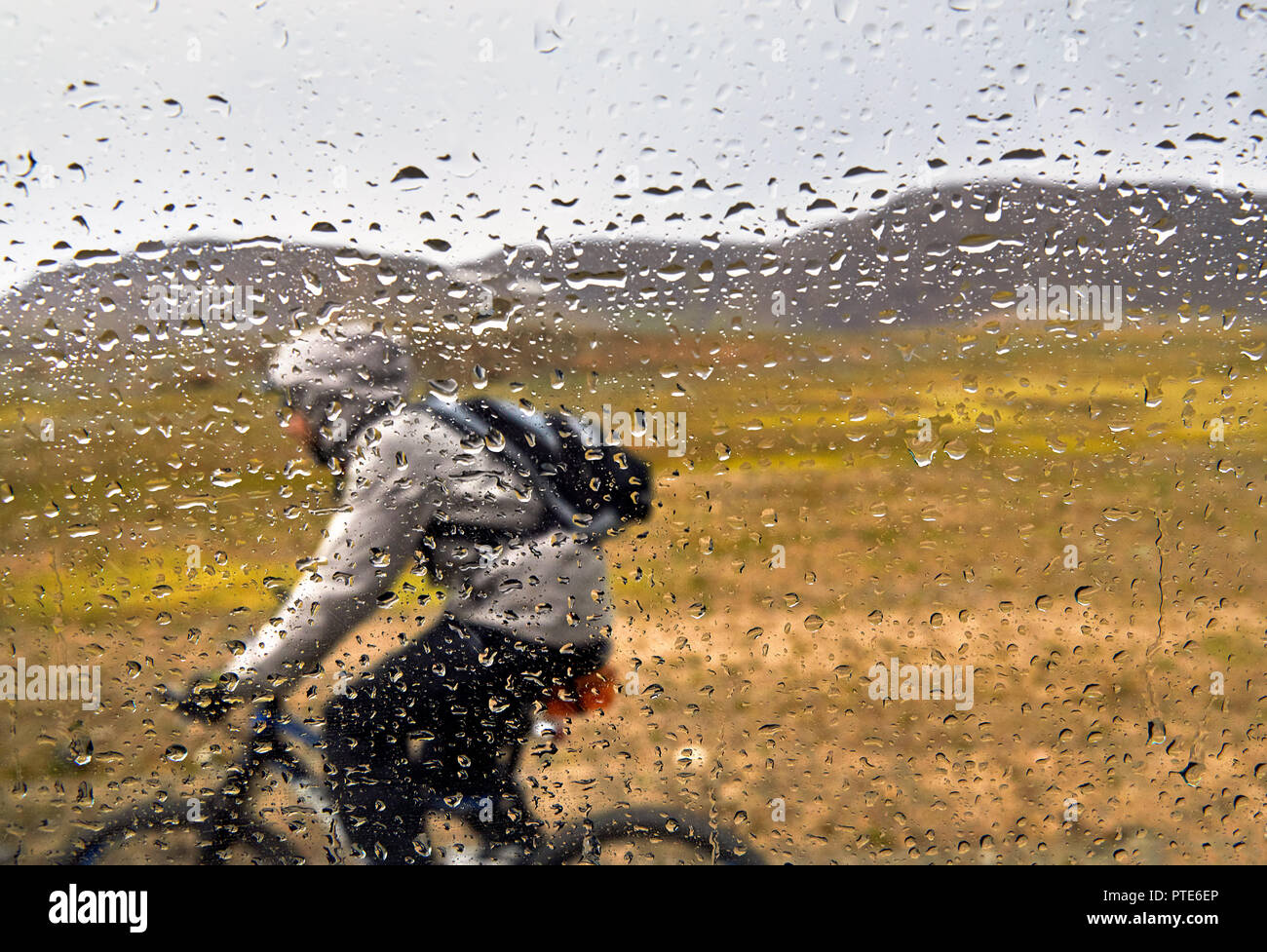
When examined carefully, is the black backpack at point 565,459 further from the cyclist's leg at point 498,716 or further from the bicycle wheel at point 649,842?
the bicycle wheel at point 649,842


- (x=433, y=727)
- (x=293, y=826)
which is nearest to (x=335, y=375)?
(x=433, y=727)

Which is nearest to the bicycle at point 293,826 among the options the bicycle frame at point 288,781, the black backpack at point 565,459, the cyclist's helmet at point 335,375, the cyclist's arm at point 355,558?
the bicycle frame at point 288,781

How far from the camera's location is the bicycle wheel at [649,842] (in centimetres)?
162

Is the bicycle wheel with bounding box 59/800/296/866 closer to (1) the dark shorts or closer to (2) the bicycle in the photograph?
(2) the bicycle

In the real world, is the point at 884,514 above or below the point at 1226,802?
above

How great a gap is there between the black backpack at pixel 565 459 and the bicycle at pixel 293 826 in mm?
586

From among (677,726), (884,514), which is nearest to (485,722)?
(677,726)

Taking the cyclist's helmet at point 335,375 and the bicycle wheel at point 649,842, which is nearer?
the cyclist's helmet at point 335,375

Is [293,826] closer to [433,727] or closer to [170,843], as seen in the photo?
[170,843]

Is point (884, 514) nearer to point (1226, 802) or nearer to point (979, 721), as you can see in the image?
point (979, 721)

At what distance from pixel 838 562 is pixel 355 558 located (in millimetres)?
1106

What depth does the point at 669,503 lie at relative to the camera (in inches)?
60.7

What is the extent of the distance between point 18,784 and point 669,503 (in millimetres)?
1695

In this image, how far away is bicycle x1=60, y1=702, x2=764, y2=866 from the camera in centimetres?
161
